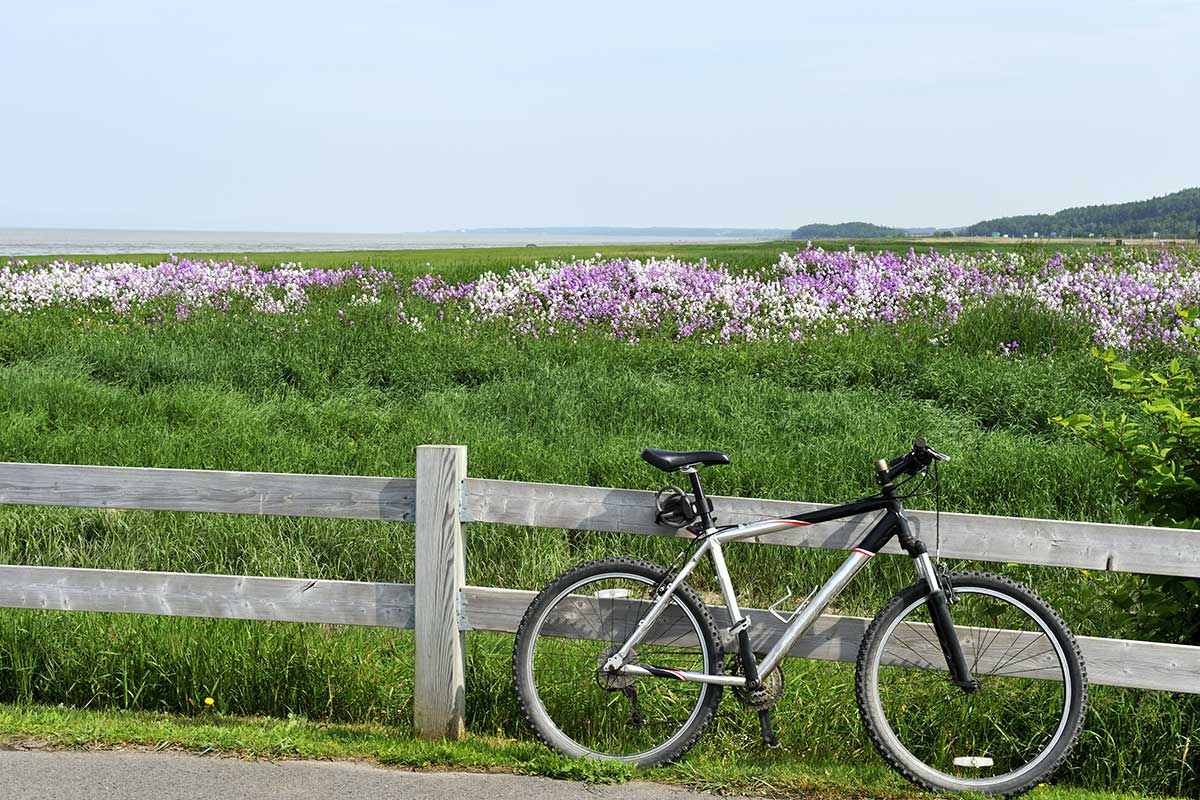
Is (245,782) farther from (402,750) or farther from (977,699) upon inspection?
(977,699)

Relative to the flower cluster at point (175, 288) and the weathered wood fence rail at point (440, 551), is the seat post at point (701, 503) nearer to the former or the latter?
the weathered wood fence rail at point (440, 551)

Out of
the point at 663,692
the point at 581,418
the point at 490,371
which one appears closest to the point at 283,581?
the point at 663,692

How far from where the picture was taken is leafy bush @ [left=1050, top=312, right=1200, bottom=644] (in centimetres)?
482

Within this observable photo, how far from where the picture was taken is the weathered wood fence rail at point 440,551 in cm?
449

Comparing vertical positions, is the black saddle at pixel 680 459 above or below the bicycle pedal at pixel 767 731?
above

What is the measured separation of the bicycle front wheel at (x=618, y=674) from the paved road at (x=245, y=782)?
0.27m

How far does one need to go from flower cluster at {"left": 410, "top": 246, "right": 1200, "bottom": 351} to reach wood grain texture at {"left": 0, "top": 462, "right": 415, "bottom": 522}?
35.8 feet

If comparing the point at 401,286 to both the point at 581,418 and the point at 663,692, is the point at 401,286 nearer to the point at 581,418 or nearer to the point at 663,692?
the point at 581,418

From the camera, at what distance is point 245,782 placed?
4445 mm

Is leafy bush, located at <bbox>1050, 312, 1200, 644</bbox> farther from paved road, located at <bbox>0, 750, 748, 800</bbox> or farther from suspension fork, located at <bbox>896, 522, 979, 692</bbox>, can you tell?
paved road, located at <bbox>0, 750, 748, 800</bbox>

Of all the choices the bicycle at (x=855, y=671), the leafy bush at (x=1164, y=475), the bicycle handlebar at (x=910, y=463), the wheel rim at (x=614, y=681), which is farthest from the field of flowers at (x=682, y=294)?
the bicycle handlebar at (x=910, y=463)

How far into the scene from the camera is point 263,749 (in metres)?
4.74

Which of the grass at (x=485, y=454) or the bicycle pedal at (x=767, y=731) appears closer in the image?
the bicycle pedal at (x=767, y=731)

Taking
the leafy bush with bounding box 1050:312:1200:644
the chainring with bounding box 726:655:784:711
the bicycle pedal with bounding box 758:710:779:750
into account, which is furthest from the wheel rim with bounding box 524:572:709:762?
the leafy bush with bounding box 1050:312:1200:644
